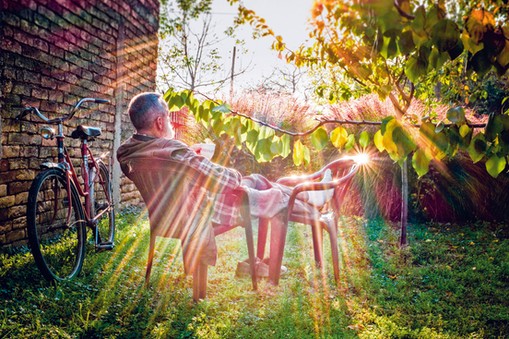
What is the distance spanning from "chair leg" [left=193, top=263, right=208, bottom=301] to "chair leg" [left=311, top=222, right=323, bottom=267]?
3.64ft

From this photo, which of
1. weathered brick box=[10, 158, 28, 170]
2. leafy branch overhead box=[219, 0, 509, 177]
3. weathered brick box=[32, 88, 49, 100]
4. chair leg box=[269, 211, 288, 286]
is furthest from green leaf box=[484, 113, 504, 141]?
weathered brick box=[32, 88, 49, 100]

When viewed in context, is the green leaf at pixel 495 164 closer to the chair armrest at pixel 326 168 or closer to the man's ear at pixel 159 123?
the man's ear at pixel 159 123

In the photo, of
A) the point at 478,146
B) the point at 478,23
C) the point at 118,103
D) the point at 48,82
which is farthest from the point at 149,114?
the point at 118,103

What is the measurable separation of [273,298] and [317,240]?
2.77 feet

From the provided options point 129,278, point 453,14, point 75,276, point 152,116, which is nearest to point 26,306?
point 75,276

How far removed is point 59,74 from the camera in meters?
4.57

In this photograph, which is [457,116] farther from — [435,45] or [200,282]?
[200,282]

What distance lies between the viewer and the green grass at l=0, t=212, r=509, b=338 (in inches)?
100

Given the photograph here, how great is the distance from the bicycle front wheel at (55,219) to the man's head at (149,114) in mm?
926

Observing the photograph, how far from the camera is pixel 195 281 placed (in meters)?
2.91

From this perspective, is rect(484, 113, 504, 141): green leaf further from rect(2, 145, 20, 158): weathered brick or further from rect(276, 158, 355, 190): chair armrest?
rect(2, 145, 20, 158): weathered brick

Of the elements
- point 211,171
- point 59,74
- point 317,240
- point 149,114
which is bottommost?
point 317,240

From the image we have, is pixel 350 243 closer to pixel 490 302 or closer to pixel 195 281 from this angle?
pixel 490 302

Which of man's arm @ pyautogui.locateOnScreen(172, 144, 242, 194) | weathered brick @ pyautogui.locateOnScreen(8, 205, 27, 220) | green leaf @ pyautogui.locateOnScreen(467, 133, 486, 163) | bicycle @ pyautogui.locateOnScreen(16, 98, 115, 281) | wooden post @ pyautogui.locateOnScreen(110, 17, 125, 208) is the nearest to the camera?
green leaf @ pyautogui.locateOnScreen(467, 133, 486, 163)
